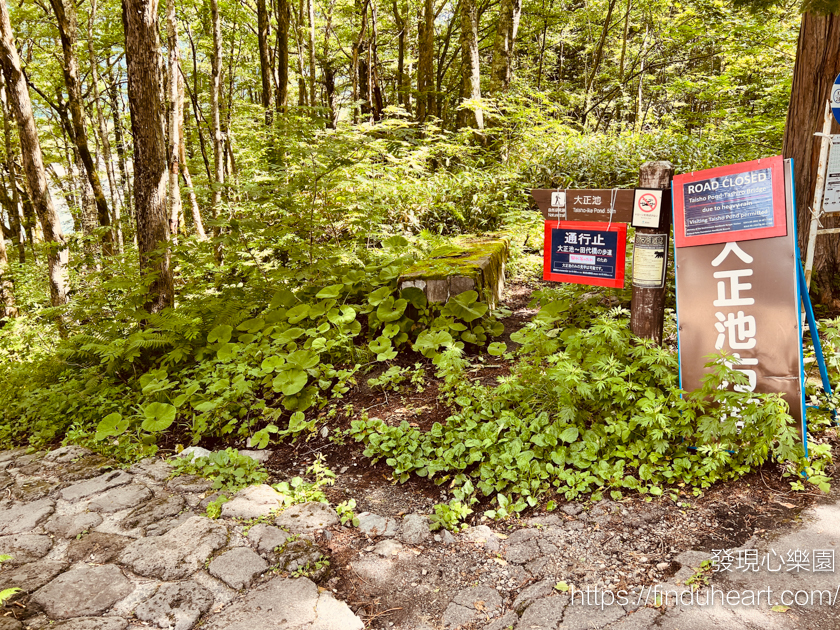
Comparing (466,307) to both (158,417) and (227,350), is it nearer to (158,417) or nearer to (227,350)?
(227,350)

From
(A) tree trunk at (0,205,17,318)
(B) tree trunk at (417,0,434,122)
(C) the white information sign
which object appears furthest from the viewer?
(B) tree trunk at (417,0,434,122)

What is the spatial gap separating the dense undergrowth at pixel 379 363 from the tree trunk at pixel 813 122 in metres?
1.87

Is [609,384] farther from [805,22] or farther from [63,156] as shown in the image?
[63,156]

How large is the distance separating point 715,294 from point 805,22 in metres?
3.17

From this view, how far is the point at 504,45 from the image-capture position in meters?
10.5

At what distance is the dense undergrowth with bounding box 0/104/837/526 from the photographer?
3039mm

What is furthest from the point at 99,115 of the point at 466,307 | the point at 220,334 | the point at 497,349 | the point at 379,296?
the point at 497,349

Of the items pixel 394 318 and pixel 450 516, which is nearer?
pixel 450 516

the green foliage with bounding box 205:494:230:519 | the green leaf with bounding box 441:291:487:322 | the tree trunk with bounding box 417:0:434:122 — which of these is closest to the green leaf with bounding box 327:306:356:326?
the green leaf with bounding box 441:291:487:322

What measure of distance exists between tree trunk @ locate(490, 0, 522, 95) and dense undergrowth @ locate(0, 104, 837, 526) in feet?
11.3

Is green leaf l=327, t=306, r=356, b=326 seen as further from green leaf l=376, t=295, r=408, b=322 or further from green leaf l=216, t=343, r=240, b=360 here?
green leaf l=216, t=343, r=240, b=360

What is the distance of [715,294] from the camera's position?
10.5ft

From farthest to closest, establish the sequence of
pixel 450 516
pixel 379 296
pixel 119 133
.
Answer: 1. pixel 119 133
2. pixel 379 296
3. pixel 450 516

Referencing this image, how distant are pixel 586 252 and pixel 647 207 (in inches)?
22.4
